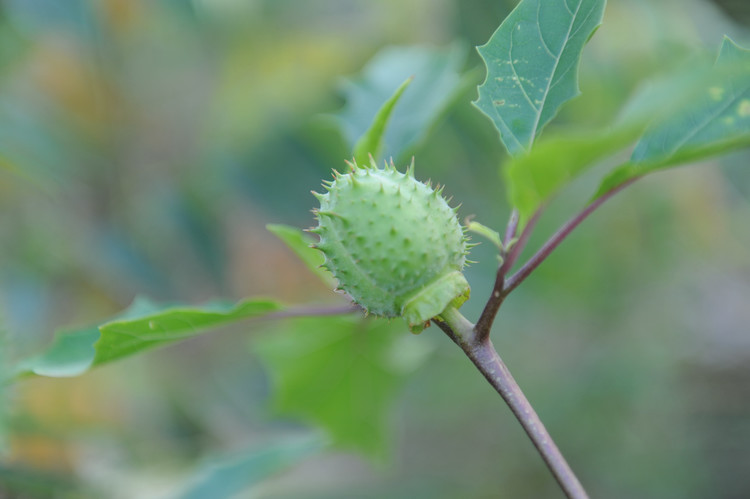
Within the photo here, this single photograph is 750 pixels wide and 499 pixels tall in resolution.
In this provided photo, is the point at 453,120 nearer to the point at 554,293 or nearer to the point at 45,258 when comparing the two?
the point at 554,293

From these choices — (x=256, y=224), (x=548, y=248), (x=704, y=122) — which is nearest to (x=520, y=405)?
(x=548, y=248)

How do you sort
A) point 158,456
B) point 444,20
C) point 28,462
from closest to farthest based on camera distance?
1. point 28,462
2. point 158,456
3. point 444,20

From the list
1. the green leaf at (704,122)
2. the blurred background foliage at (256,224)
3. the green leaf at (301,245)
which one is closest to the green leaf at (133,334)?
the green leaf at (301,245)

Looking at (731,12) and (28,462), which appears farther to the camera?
(731,12)

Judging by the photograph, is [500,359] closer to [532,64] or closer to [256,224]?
[532,64]

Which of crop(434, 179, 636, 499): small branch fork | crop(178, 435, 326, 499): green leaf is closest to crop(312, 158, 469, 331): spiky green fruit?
crop(434, 179, 636, 499): small branch fork

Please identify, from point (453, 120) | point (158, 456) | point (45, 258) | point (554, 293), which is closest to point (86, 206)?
point (45, 258)

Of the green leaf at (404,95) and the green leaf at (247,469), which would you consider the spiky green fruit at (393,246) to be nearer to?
the green leaf at (404,95)
